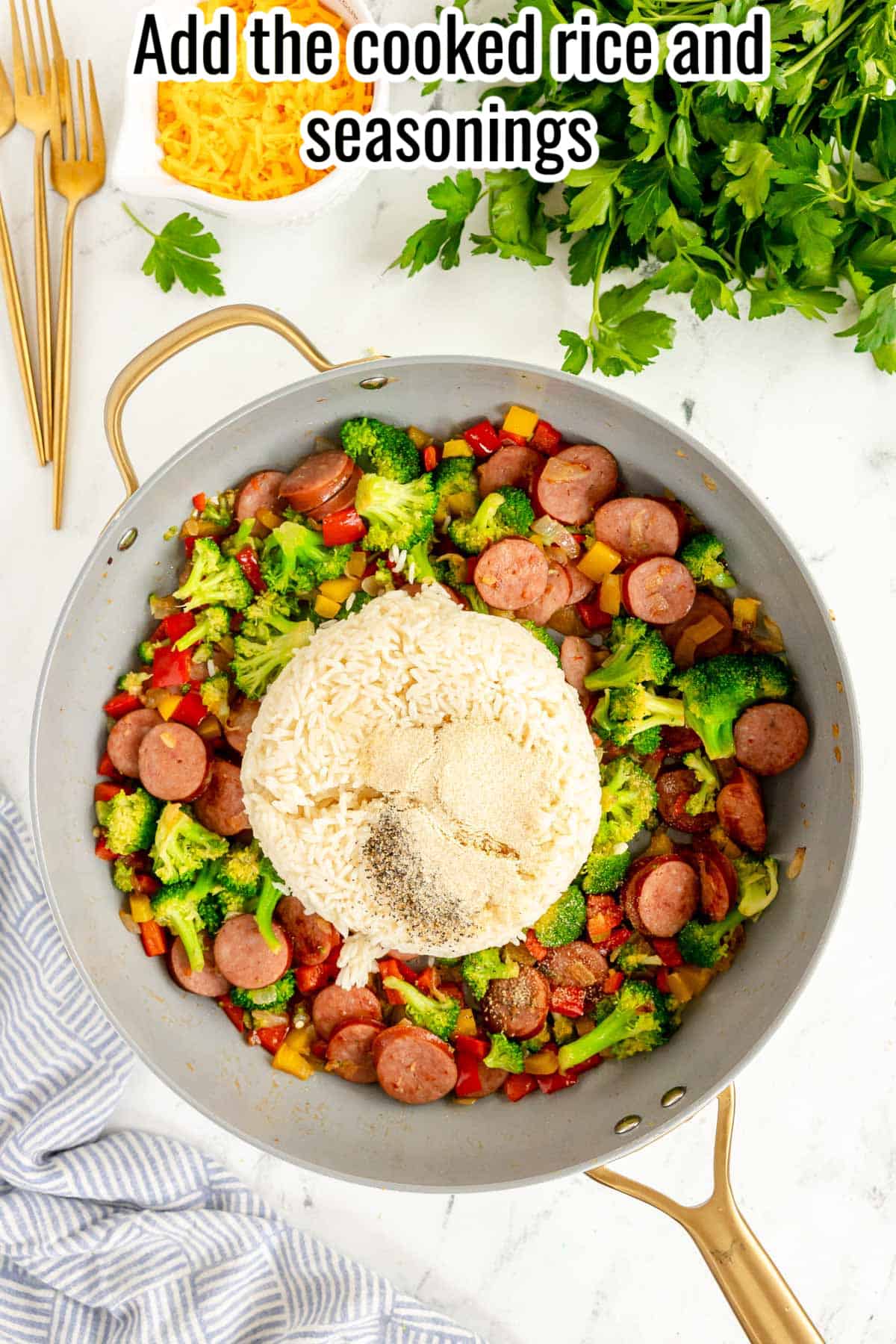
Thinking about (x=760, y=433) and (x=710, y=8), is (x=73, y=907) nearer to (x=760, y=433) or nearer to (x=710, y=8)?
(x=760, y=433)

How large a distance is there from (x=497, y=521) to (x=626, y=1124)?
68.5 inches

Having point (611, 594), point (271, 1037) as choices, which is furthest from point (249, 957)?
point (611, 594)

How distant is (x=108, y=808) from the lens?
322 centimetres

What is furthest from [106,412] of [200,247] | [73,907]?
[73,907]

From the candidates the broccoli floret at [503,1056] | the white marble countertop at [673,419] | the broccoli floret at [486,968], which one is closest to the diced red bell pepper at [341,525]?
the white marble countertop at [673,419]

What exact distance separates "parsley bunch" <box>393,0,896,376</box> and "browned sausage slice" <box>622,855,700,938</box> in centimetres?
140

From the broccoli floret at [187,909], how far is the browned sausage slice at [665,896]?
4.05 ft

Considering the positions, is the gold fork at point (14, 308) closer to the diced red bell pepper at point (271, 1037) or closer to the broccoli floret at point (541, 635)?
the broccoli floret at point (541, 635)

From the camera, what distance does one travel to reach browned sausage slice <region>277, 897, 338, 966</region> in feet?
10.8

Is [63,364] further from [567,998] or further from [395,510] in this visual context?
[567,998]

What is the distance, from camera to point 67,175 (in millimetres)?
3336

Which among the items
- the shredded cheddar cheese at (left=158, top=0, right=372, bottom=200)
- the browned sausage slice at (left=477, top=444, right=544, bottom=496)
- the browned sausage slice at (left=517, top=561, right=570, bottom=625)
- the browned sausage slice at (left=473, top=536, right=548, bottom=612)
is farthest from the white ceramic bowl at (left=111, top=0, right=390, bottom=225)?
the browned sausage slice at (left=517, top=561, right=570, bottom=625)

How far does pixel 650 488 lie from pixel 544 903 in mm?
1224

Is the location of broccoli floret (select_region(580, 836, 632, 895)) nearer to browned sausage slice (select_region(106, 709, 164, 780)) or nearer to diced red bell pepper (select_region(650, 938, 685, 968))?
diced red bell pepper (select_region(650, 938, 685, 968))
